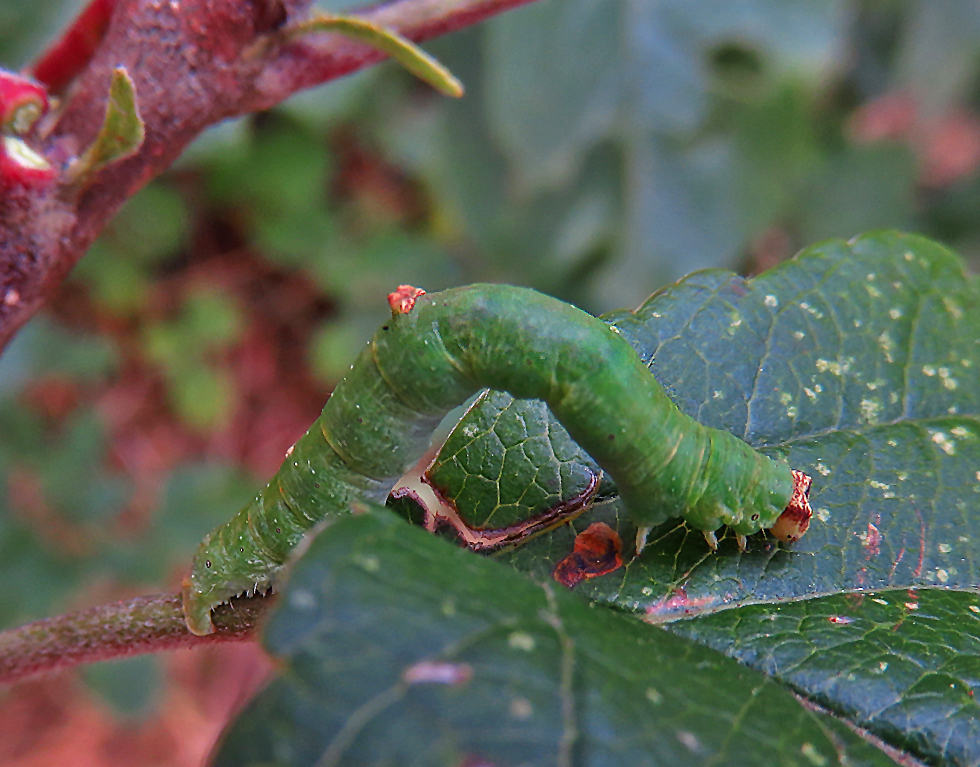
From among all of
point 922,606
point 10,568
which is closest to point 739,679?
point 922,606

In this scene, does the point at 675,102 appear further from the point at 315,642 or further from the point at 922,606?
the point at 315,642

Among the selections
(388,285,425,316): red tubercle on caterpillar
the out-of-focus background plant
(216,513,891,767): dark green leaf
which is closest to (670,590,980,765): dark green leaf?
(216,513,891,767): dark green leaf

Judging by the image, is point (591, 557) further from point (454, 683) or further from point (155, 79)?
point (155, 79)

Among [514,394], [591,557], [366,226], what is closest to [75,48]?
[514,394]

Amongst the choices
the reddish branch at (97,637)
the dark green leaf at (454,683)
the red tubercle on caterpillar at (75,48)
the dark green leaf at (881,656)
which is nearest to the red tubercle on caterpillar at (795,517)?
the dark green leaf at (881,656)

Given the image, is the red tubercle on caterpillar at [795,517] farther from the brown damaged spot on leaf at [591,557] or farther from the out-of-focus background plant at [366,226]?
the out-of-focus background plant at [366,226]

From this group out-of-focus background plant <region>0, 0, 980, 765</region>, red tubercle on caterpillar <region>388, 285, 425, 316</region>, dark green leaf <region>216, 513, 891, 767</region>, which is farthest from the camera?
out-of-focus background plant <region>0, 0, 980, 765</region>

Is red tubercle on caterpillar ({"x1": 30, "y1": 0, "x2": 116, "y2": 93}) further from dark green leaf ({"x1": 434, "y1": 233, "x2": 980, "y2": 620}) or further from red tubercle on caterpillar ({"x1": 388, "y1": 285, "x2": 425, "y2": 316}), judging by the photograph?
dark green leaf ({"x1": 434, "y1": 233, "x2": 980, "y2": 620})
